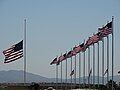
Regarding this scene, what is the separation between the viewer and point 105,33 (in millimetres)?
45125

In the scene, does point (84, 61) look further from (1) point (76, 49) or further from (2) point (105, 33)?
(2) point (105, 33)

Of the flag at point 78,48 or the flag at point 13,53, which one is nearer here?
the flag at point 13,53

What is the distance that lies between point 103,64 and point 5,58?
63.2 ft

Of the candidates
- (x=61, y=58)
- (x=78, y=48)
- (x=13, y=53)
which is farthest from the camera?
(x=61, y=58)

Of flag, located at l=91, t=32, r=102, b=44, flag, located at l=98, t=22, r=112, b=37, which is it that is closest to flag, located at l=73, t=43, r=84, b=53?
flag, located at l=91, t=32, r=102, b=44

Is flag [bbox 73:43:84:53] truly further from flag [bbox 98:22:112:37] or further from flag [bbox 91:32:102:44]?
flag [bbox 98:22:112:37]

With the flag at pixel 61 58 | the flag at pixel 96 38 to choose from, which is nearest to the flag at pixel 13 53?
the flag at pixel 96 38

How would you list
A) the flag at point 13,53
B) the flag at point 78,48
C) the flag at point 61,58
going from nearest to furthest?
the flag at point 13,53, the flag at point 78,48, the flag at point 61,58

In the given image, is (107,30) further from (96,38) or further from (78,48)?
(78,48)

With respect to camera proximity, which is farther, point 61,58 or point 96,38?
point 61,58

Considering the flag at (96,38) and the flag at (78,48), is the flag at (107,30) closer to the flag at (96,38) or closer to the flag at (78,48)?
the flag at (96,38)

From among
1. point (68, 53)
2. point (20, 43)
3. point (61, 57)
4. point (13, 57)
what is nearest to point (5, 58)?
point (13, 57)

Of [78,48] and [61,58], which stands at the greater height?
[78,48]

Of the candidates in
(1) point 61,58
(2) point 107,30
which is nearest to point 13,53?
(2) point 107,30
